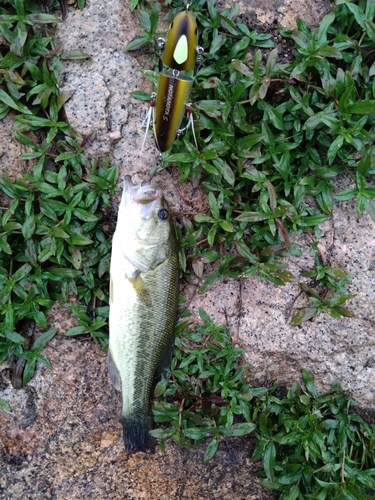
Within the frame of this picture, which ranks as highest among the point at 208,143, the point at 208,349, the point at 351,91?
the point at 351,91

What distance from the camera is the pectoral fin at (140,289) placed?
3.22 meters

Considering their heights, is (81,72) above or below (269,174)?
above

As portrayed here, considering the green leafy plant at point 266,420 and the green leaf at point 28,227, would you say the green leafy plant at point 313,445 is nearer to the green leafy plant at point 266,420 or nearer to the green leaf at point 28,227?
the green leafy plant at point 266,420

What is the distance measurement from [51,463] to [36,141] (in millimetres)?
2445

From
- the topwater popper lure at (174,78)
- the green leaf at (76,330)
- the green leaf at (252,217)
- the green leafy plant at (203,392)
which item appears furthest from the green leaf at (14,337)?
the green leaf at (252,217)

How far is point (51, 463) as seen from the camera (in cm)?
361

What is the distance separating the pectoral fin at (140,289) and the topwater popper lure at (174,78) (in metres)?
0.88

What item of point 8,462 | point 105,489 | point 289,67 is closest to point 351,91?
point 289,67

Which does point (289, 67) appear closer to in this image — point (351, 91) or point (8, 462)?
point (351, 91)

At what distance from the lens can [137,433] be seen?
353cm

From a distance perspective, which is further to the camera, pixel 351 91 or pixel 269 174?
pixel 269 174

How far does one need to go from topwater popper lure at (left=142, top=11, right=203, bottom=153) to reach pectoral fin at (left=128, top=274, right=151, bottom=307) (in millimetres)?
885

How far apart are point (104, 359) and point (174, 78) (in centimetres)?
215

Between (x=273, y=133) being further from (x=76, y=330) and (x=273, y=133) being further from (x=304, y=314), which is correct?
(x=76, y=330)
